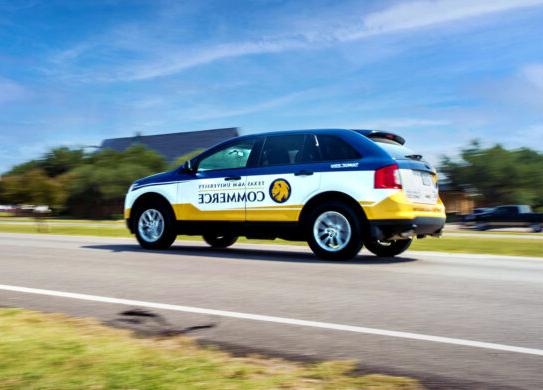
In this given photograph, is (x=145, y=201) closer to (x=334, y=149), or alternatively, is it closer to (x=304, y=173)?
(x=304, y=173)

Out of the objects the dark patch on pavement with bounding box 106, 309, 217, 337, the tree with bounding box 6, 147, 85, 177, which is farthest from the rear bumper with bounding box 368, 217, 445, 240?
the tree with bounding box 6, 147, 85, 177

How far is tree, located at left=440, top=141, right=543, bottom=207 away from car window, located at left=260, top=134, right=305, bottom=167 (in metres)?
38.5

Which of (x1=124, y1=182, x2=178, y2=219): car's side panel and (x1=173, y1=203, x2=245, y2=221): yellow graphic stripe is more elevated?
(x1=124, y1=182, x2=178, y2=219): car's side panel

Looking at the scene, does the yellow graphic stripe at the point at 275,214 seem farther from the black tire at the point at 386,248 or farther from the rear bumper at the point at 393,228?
the black tire at the point at 386,248

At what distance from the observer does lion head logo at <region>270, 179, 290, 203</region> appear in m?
9.53

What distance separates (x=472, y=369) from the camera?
365cm

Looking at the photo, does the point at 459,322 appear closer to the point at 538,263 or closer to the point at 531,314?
the point at 531,314

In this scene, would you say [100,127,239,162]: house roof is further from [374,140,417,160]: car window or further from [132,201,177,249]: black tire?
[374,140,417,160]: car window

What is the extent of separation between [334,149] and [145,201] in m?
3.79

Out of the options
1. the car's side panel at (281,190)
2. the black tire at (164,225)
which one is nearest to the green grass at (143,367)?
the car's side panel at (281,190)

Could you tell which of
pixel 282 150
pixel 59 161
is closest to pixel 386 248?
pixel 282 150

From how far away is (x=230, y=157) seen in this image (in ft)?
33.9

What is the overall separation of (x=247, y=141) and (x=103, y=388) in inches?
290

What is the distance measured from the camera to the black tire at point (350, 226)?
29.2 ft
